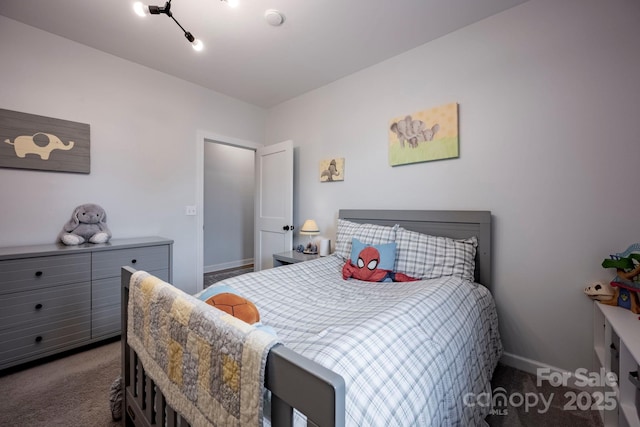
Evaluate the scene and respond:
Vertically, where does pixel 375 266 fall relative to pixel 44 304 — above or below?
above

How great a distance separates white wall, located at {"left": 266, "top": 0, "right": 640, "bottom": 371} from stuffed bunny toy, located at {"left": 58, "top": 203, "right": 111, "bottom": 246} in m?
2.78

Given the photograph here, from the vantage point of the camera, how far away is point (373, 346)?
0.92 metres

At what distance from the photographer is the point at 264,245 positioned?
139 inches

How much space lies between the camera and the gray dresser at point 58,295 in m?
1.78

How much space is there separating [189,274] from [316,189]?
1.82 m

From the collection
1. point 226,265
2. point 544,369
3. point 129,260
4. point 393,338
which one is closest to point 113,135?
point 129,260

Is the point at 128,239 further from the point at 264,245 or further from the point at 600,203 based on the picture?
the point at 600,203

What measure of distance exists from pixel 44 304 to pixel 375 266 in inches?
98.1

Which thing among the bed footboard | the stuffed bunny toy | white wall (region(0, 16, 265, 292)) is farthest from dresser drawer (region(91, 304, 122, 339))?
the bed footboard

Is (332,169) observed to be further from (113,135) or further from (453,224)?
(113,135)

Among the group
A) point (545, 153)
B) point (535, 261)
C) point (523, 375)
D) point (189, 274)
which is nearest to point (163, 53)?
point (189, 274)

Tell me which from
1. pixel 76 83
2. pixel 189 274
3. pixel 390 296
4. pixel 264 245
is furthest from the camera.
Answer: pixel 264 245

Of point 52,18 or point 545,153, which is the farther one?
point 52,18

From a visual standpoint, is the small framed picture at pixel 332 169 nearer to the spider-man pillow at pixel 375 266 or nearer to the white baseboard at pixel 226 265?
the spider-man pillow at pixel 375 266
